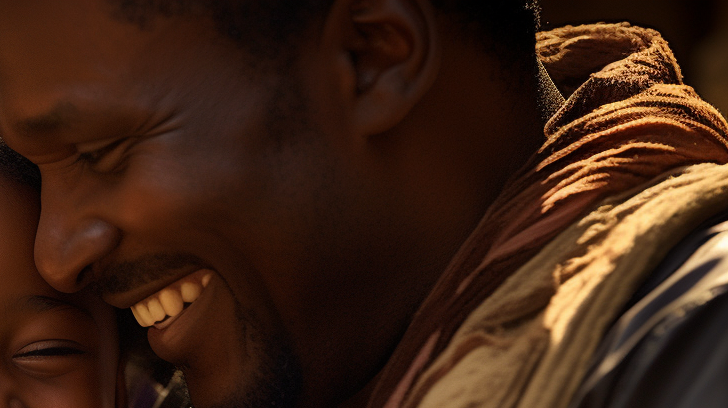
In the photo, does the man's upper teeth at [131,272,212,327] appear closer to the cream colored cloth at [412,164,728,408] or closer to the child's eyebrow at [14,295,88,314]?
the child's eyebrow at [14,295,88,314]

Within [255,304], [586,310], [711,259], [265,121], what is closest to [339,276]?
[255,304]

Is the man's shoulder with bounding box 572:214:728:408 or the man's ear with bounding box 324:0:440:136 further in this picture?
the man's ear with bounding box 324:0:440:136

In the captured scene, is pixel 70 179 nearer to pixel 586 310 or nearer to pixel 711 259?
pixel 586 310

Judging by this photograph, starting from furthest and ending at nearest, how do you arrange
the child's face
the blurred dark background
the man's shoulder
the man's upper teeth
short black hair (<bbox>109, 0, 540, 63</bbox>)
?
1. the blurred dark background
2. the child's face
3. the man's upper teeth
4. short black hair (<bbox>109, 0, 540, 63</bbox>)
5. the man's shoulder

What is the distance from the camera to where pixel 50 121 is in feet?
3.42

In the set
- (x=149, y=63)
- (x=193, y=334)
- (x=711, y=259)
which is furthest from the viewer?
(x=193, y=334)

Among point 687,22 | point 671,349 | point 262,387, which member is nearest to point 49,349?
point 262,387

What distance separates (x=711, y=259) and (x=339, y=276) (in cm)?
46

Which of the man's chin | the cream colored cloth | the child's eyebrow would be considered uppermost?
the cream colored cloth

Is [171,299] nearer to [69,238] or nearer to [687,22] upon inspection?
[69,238]

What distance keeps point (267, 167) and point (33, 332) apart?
54cm

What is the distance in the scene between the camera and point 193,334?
3.80 ft

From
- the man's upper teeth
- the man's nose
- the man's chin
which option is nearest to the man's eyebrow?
the man's nose

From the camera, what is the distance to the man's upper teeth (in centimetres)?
117
